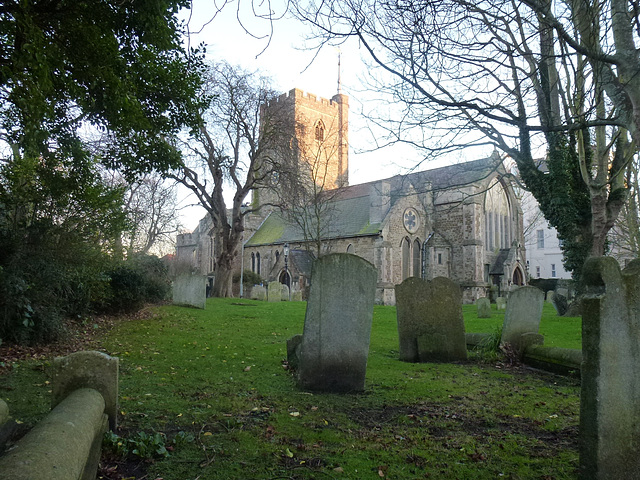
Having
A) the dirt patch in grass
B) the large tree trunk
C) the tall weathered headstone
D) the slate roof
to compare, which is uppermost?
the slate roof

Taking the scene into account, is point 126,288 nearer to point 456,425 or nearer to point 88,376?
point 88,376

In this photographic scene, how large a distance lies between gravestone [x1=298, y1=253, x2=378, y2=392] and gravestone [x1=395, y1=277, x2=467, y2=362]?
2.01 m

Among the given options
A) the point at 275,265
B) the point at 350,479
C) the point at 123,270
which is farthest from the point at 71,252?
the point at 275,265

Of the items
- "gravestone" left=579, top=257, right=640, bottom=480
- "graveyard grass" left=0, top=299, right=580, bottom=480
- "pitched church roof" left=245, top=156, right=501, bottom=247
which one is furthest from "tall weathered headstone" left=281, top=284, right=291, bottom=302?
"gravestone" left=579, top=257, right=640, bottom=480

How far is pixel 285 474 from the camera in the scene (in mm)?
3023

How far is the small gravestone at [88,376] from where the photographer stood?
10.8ft

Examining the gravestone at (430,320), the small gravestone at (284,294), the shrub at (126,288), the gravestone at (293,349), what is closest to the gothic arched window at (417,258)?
the small gravestone at (284,294)

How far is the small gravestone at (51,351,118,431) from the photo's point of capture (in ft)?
10.8

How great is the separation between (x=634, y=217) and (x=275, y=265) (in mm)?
25453

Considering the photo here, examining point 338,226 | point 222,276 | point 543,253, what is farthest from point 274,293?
point 543,253

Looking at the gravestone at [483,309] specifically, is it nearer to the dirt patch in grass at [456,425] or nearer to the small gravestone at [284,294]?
the dirt patch in grass at [456,425]

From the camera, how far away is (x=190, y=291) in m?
15.0

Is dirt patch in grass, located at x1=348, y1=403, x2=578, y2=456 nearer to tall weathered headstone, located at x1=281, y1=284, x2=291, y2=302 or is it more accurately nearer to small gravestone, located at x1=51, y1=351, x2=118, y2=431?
small gravestone, located at x1=51, y1=351, x2=118, y2=431

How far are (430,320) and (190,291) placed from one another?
976 centimetres
